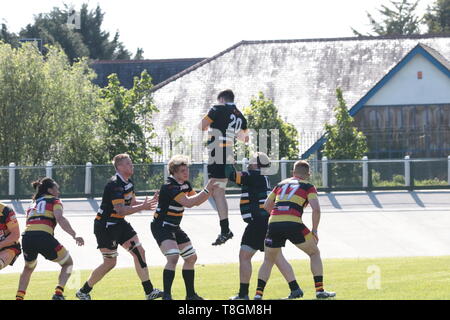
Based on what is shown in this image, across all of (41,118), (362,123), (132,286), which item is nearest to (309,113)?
(362,123)

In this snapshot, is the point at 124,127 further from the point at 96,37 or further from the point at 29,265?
the point at 96,37

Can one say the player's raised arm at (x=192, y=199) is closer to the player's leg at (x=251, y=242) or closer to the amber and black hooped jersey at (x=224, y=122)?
the player's leg at (x=251, y=242)

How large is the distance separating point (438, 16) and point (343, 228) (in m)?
63.9

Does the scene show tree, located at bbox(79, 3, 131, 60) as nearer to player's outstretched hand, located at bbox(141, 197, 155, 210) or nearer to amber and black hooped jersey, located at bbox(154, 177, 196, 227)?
amber and black hooped jersey, located at bbox(154, 177, 196, 227)

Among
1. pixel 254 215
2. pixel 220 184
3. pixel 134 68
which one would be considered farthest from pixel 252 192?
pixel 134 68

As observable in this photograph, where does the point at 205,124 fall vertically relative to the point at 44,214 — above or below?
above

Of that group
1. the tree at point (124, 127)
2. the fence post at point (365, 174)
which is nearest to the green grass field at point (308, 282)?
the fence post at point (365, 174)

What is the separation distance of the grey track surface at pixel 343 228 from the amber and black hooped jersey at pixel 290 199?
1024 cm

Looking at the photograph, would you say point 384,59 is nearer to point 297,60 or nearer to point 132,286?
point 297,60

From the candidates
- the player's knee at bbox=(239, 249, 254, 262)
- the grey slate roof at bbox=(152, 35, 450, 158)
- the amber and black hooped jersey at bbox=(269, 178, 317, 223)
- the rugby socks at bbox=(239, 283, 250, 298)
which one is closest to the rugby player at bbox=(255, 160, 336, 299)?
the amber and black hooped jersey at bbox=(269, 178, 317, 223)

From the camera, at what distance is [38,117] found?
4169cm
